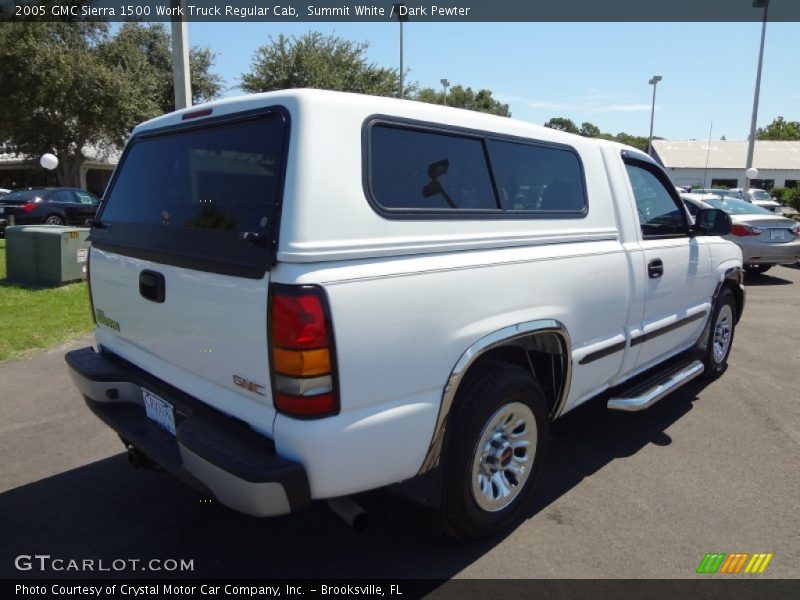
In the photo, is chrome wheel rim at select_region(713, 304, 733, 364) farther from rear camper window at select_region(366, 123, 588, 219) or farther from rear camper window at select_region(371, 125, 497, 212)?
rear camper window at select_region(371, 125, 497, 212)

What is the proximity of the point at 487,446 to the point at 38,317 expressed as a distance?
20.8 ft

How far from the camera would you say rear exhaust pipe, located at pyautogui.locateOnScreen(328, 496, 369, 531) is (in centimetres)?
230

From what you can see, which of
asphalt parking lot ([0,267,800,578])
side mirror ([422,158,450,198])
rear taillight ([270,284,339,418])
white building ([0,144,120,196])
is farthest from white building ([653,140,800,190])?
rear taillight ([270,284,339,418])

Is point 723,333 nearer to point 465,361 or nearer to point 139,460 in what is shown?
point 465,361

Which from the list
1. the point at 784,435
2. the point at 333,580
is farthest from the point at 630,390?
the point at 333,580

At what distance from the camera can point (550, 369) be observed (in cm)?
321

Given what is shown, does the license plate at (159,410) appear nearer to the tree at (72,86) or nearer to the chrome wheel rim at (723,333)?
the chrome wheel rim at (723,333)

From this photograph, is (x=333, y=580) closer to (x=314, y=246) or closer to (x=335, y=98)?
(x=314, y=246)

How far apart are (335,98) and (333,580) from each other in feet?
6.88

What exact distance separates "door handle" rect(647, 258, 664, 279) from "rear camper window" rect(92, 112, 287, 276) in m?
2.60

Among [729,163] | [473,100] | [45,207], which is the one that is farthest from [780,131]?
[45,207]

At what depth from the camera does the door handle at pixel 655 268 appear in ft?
12.2

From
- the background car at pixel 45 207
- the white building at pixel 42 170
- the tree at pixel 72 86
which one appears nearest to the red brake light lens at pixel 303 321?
the background car at pixel 45 207

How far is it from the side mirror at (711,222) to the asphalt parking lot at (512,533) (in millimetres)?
1463
